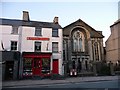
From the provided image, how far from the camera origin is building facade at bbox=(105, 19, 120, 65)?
36.8 meters

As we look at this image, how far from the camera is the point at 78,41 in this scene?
35250 millimetres

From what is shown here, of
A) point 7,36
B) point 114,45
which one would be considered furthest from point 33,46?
point 114,45

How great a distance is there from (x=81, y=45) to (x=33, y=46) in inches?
545

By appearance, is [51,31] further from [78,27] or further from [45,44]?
[78,27]

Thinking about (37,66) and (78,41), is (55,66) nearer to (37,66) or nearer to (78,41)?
(37,66)

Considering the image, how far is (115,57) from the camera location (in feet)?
121

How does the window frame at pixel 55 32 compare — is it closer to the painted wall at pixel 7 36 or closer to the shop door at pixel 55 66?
the shop door at pixel 55 66

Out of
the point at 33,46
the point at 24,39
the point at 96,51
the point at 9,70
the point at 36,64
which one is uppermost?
the point at 24,39

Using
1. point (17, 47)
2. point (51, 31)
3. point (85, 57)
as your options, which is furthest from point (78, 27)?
point (17, 47)

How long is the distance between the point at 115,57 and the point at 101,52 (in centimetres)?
402

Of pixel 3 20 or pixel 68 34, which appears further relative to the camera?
pixel 68 34

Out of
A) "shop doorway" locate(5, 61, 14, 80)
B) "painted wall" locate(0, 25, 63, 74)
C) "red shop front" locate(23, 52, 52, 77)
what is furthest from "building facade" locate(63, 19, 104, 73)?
"shop doorway" locate(5, 61, 14, 80)

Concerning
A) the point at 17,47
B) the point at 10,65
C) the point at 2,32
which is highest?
the point at 2,32

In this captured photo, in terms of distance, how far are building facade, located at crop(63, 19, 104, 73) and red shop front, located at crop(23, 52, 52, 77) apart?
30.0 ft
